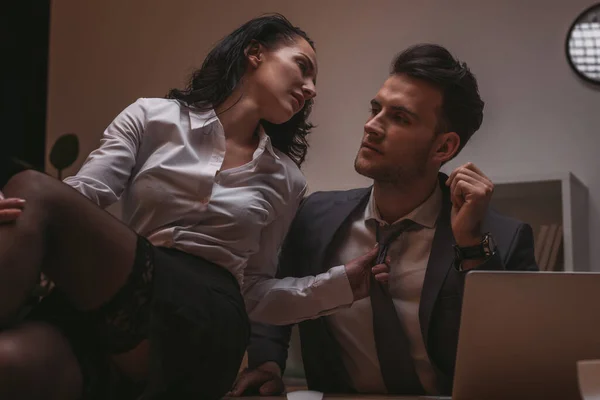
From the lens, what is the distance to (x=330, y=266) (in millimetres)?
2027

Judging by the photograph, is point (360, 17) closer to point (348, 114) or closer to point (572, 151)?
point (348, 114)

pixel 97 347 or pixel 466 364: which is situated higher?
pixel 466 364

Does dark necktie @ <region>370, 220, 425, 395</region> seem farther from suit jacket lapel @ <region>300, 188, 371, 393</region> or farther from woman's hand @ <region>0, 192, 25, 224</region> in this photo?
woman's hand @ <region>0, 192, 25, 224</region>

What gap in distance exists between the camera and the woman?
125cm

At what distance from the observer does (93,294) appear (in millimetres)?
1321

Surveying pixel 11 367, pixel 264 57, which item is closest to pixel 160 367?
pixel 11 367

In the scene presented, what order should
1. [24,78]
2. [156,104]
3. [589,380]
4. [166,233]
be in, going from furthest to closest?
[24,78] → [156,104] → [166,233] → [589,380]

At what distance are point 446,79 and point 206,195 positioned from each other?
34.6 inches

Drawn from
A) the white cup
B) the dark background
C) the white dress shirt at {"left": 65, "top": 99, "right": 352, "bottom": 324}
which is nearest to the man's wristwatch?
the white dress shirt at {"left": 65, "top": 99, "right": 352, "bottom": 324}

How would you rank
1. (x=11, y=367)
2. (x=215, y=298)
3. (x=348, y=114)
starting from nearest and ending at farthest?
(x=11, y=367)
(x=215, y=298)
(x=348, y=114)

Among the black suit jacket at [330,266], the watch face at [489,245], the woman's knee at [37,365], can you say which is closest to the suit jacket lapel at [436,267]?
the black suit jacket at [330,266]

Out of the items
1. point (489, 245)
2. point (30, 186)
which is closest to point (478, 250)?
point (489, 245)

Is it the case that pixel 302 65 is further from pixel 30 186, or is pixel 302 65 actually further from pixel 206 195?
pixel 30 186

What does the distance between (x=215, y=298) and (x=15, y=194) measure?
44cm
